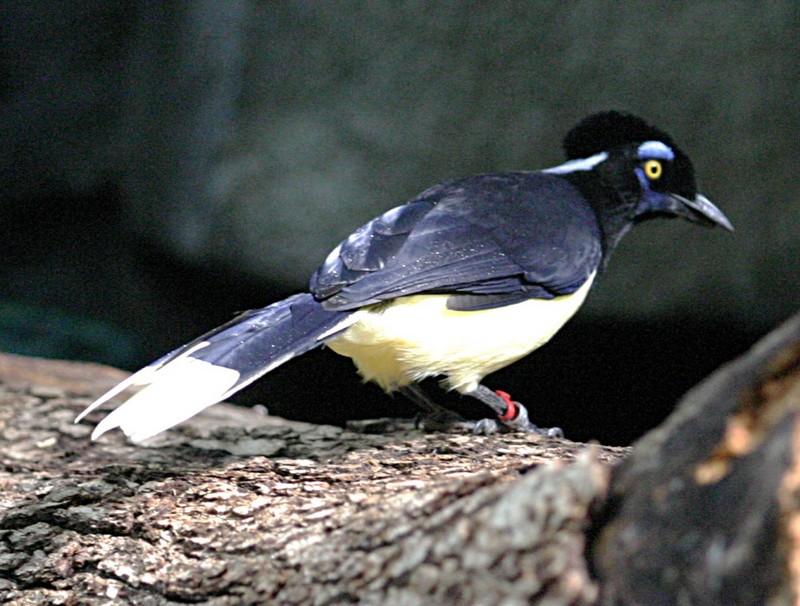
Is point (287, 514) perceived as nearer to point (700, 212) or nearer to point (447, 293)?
point (447, 293)

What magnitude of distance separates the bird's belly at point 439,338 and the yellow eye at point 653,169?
685 millimetres

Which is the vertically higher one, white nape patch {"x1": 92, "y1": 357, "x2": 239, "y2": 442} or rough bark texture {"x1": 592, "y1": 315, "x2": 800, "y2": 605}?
white nape patch {"x1": 92, "y1": 357, "x2": 239, "y2": 442}

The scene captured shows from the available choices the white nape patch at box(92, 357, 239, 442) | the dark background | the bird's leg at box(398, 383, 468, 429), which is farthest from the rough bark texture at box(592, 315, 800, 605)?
the dark background

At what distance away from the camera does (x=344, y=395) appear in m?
5.73

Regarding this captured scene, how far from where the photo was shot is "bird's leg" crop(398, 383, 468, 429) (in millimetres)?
3299

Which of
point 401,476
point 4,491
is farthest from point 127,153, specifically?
point 401,476

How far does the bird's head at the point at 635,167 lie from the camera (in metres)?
3.76

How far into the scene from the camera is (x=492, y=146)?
5477 mm

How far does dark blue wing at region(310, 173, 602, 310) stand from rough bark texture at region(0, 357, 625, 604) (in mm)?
447

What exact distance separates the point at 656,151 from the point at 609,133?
18cm

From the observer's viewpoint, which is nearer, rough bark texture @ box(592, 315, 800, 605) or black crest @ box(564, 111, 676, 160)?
rough bark texture @ box(592, 315, 800, 605)

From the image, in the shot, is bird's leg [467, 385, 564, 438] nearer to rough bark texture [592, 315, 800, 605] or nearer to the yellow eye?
the yellow eye

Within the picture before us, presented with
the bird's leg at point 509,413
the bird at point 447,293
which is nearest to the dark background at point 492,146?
the bird at point 447,293

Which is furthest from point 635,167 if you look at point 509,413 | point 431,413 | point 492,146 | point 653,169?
point 492,146
